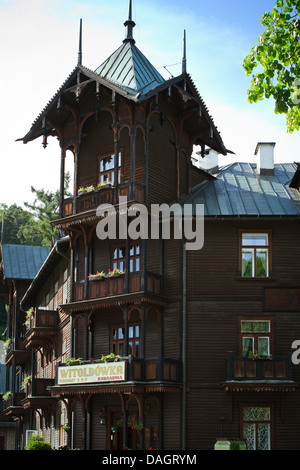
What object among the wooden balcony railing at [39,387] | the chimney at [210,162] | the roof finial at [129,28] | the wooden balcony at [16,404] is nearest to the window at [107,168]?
the chimney at [210,162]

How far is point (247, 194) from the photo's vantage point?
32531 mm

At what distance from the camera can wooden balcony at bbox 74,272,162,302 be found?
98.6 feet

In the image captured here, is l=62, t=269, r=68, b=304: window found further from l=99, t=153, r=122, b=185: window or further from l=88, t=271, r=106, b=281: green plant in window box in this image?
l=99, t=153, r=122, b=185: window

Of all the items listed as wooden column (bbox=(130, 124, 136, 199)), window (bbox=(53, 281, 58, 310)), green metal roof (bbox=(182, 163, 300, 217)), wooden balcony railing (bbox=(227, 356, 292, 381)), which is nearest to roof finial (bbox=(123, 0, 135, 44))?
wooden column (bbox=(130, 124, 136, 199))

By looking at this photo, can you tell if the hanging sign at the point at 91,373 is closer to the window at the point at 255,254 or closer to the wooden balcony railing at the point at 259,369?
the wooden balcony railing at the point at 259,369

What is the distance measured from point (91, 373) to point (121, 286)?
3.64 m

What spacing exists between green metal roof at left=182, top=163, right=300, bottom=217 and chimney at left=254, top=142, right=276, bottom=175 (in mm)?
262

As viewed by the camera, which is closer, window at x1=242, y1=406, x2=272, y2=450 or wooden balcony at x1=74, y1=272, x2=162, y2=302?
window at x1=242, y1=406, x2=272, y2=450

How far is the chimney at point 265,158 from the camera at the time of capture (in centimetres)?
3466

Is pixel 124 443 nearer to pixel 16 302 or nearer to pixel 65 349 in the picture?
pixel 65 349

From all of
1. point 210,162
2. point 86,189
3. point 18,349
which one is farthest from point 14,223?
point 86,189

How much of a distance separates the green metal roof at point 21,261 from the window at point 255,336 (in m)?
22.9

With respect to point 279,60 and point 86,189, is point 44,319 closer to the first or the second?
point 86,189

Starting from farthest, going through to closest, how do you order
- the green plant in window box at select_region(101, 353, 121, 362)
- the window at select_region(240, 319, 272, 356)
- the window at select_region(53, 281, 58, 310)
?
the window at select_region(53, 281, 58, 310) → the window at select_region(240, 319, 272, 356) → the green plant in window box at select_region(101, 353, 121, 362)
